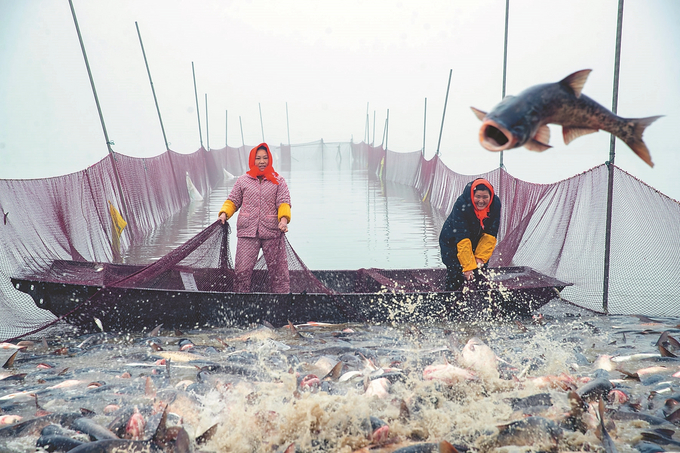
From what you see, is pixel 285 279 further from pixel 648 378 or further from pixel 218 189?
pixel 218 189

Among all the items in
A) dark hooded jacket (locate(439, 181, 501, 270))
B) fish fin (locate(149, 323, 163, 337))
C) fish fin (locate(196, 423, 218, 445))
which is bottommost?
fish fin (locate(149, 323, 163, 337))

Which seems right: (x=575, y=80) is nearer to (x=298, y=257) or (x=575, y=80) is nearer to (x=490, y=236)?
(x=490, y=236)

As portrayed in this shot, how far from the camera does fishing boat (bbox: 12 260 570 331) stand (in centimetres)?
600

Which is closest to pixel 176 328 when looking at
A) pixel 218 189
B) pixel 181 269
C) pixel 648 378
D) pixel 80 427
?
pixel 181 269

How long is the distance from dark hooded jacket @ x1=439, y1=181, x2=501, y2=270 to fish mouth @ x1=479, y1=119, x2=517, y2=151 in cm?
407

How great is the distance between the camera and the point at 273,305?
639 cm

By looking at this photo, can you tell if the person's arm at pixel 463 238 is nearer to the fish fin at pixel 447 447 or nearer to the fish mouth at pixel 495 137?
the fish fin at pixel 447 447

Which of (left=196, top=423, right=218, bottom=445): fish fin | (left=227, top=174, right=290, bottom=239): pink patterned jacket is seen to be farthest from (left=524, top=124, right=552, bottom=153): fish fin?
(left=227, top=174, right=290, bottom=239): pink patterned jacket

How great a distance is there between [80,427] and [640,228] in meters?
6.65

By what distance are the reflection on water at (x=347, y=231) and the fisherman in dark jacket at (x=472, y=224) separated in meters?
3.60

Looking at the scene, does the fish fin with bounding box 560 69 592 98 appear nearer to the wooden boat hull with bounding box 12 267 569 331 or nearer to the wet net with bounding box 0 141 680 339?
the wooden boat hull with bounding box 12 267 569 331

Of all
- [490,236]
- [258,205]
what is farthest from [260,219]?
[490,236]

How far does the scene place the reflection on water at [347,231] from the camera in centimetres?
1079

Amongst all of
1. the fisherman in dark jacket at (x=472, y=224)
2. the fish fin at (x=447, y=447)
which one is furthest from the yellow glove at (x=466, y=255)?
the fish fin at (x=447, y=447)
